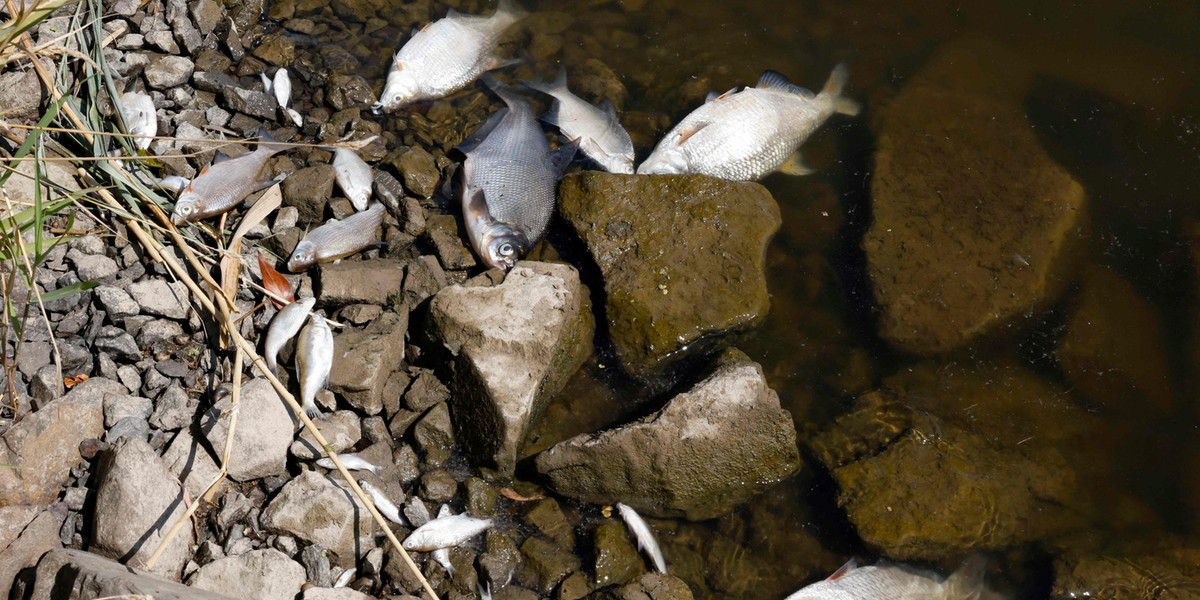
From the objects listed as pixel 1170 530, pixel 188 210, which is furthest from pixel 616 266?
pixel 1170 530

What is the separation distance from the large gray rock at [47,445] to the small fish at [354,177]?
181 centimetres

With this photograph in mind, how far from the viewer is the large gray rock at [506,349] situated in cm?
416

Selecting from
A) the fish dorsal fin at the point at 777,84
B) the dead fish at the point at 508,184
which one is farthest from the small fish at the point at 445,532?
the fish dorsal fin at the point at 777,84

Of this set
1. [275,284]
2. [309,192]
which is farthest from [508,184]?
[275,284]

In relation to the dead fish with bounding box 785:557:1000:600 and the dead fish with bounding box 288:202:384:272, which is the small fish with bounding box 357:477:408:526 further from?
the dead fish with bounding box 785:557:1000:600

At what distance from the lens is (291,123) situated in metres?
5.55

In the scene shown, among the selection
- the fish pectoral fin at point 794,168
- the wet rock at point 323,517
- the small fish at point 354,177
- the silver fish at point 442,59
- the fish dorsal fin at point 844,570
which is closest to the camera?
the wet rock at point 323,517

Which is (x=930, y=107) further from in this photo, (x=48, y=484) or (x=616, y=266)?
(x=48, y=484)

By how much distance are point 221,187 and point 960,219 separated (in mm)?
4554

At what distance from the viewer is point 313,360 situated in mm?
4191

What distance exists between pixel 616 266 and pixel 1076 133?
12.0ft

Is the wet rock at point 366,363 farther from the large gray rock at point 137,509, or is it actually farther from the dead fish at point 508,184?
the large gray rock at point 137,509

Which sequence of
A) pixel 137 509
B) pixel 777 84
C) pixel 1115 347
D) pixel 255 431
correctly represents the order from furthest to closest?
pixel 777 84 < pixel 1115 347 < pixel 255 431 < pixel 137 509

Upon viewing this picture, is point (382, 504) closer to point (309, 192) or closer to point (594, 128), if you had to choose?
point (309, 192)
